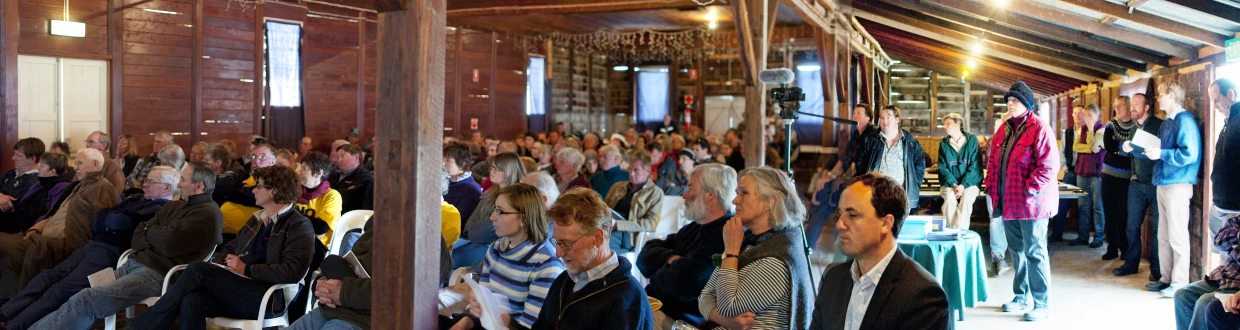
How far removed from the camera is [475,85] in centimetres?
1462

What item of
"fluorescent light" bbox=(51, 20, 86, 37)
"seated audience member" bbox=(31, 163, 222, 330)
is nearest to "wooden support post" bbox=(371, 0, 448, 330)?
"seated audience member" bbox=(31, 163, 222, 330)

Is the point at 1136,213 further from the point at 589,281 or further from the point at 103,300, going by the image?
the point at 103,300

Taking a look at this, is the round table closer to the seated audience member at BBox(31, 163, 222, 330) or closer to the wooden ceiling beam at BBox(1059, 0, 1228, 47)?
the wooden ceiling beam at BBox(1059, 0, 1228, 47)

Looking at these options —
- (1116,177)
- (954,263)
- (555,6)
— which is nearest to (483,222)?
(954,263)

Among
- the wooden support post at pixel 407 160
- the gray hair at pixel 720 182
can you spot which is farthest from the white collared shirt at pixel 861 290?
the wooden support post at pixel 407 160

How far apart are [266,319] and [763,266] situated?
7.76ft

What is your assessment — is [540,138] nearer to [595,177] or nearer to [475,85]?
[475,85]

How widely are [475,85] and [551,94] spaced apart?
2.07 metres

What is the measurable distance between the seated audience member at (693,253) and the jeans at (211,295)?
1732 millimetres

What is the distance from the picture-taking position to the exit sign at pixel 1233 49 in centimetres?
546

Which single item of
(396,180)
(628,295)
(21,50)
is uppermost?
(21,50)

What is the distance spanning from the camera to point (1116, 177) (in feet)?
24.3

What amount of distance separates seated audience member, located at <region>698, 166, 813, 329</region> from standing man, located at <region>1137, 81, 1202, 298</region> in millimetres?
3844

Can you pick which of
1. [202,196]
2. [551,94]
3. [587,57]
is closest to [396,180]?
[202,196]
